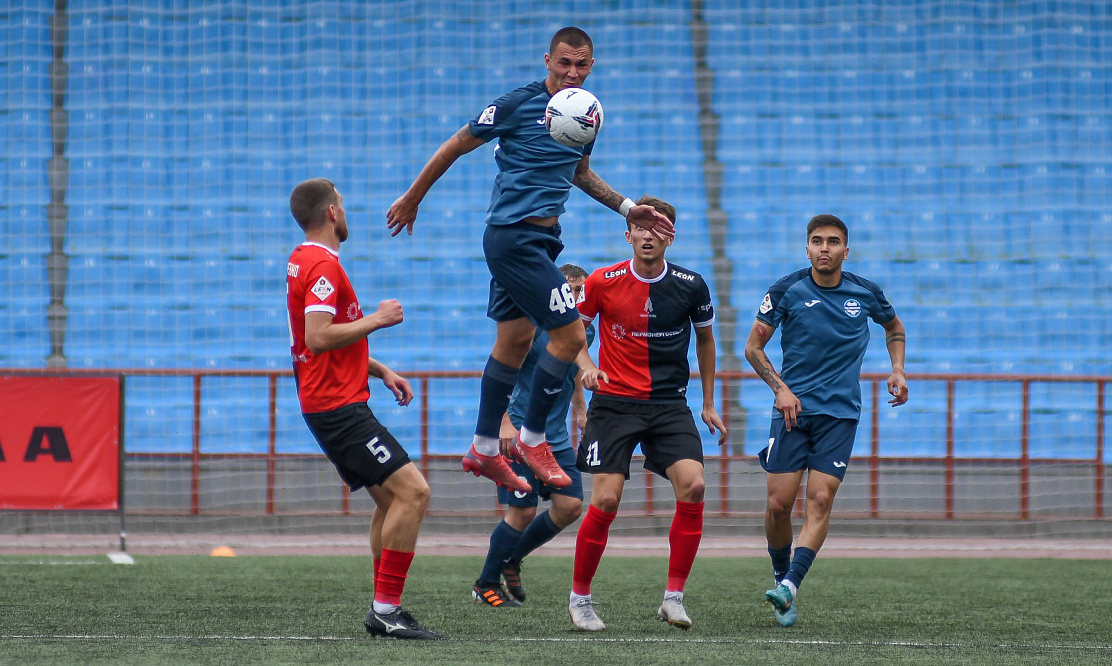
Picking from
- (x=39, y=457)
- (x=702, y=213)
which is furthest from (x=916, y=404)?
(x=39, y=457)

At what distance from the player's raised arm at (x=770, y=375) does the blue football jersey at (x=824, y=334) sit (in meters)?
0.06

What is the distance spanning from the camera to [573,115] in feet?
14.8

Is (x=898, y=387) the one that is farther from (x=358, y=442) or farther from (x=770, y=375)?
(x=358, y=442)

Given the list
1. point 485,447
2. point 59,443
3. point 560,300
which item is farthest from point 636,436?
point 59,443

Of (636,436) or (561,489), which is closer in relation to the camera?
(636,436)

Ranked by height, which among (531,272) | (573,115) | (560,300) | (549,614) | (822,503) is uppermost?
(573,115)

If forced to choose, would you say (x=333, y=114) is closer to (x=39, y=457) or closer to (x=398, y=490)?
(x=39, y=457)

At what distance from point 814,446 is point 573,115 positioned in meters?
2.15

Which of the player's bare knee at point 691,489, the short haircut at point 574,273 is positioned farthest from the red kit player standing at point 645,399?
the short haircut at point 574,273

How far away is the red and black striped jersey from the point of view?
207 inches

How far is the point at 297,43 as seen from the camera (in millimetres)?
12656

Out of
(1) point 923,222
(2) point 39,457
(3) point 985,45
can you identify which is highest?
(3) point 985,45

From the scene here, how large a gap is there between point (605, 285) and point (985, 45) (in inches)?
348

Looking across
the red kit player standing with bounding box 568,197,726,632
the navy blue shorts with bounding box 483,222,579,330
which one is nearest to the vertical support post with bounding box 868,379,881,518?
the red kit player standing with bounding box 568,197,726,632
